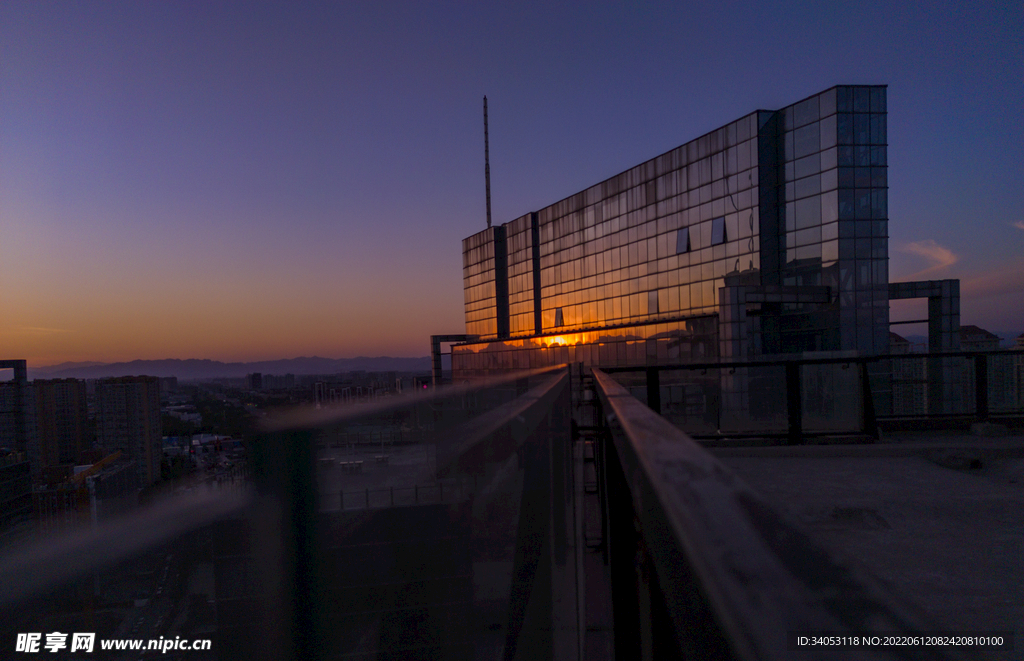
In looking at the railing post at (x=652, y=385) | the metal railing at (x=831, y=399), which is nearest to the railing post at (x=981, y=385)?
the metal railing at (x=831, y=399)

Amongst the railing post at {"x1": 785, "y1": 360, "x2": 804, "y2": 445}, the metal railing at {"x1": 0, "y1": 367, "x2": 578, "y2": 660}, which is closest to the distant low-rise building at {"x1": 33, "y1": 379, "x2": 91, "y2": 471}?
the metal railing at {"x1": 0, "y1": 367, "x2": 578, "y2": 660}

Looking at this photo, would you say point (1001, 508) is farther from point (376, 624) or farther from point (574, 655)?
point (376, 624)

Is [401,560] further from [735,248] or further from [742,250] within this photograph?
[735,248]

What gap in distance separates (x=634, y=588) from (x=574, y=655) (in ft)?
2.10

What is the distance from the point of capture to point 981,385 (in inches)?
277

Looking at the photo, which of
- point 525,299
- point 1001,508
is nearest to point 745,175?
point 525,299

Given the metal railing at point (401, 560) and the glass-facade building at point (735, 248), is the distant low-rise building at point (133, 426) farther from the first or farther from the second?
the glass-facade building at point (735, 248)

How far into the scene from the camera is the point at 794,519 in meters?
0.49

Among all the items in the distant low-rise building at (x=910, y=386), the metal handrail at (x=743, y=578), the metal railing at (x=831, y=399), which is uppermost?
the metal handrail at (x=743, y=578)

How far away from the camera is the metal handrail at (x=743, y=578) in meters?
0.33

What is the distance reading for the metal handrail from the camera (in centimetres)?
33

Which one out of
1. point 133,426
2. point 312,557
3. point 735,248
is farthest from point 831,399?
point 735,248

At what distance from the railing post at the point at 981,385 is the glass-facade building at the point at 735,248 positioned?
8407mm

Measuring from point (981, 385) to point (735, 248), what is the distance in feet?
76.1
